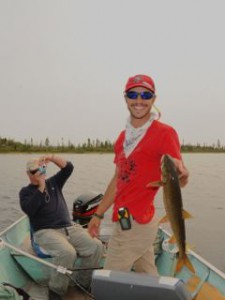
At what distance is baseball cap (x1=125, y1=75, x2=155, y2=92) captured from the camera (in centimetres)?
401

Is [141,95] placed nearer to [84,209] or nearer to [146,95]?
[146,95]

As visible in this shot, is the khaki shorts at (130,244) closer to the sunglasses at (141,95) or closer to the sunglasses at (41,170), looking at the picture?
the sunglasses at (141,95)

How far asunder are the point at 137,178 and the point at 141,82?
0.89 meters

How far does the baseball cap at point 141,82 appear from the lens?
4.01 metres

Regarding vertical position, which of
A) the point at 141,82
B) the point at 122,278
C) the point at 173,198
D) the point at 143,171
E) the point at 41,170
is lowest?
the point at 122,278

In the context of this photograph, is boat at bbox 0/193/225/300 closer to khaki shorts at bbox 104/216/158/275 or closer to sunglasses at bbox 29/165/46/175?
khaki shorts at bbox 104/216/158/275

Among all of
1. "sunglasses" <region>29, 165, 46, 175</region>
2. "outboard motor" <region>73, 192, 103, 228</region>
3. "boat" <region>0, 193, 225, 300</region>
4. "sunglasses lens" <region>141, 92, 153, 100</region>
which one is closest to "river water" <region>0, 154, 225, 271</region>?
"boat" <region>0, 193, 225, 300</region>

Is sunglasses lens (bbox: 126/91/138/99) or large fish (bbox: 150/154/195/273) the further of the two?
sunglasses lens (bbox: 126/91/138/99)

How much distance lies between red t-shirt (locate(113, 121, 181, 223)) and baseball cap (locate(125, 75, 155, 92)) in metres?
0.34

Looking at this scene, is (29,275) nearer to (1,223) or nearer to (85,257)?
(85,257)

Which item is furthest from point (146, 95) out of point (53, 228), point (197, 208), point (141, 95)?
point (197, 208)

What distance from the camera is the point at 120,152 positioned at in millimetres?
4277

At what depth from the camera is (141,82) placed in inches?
158

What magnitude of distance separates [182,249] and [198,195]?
26.6m
